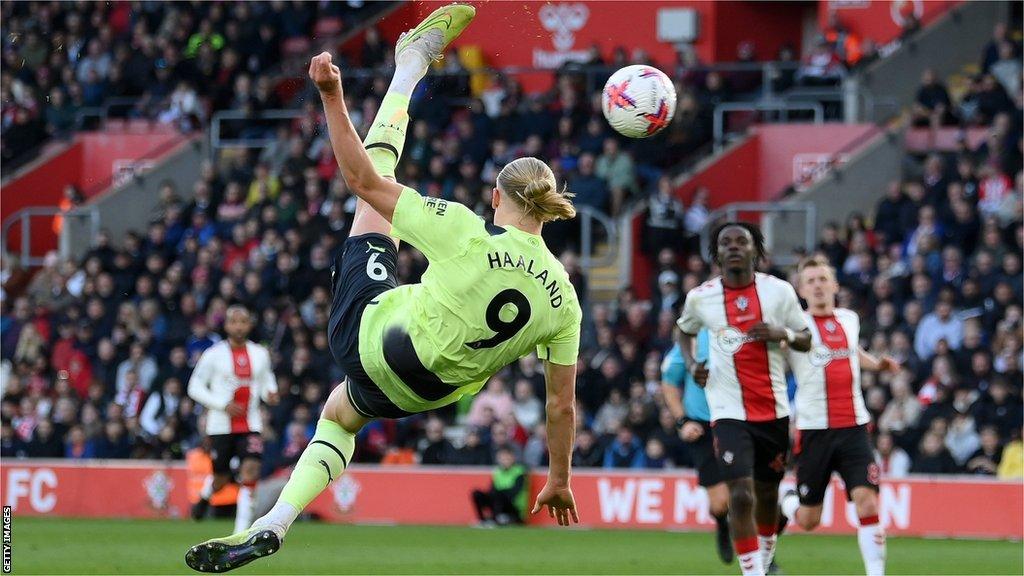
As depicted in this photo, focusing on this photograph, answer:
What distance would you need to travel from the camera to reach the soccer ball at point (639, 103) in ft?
32.1

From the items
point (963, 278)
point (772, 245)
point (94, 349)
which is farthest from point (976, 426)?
point (94, 349)

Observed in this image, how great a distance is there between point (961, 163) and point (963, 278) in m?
1.76

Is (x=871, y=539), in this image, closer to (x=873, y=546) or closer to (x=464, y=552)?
(x=873, y=546)

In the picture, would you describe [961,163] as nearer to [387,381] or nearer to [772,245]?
[772,245]

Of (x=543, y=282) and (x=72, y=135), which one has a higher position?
(x=72, y=135)

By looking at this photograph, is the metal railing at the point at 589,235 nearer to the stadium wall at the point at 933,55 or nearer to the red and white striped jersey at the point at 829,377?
the stadium wall at the point at 933,55

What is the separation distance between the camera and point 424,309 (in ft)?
27.4

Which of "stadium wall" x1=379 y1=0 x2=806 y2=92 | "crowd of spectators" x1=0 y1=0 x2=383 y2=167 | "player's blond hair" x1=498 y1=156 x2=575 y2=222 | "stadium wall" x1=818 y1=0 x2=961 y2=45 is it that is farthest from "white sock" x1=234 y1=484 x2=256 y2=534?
"stadium wall" x1=818 y1=0 x2=961 y2=45

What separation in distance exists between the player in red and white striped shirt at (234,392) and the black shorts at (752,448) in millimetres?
5630

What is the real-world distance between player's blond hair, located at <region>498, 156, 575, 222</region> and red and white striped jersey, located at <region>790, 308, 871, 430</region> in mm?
3680

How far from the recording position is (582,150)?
22.5m

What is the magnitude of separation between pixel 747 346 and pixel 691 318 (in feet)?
1.32

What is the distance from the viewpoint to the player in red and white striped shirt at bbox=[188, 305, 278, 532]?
1549 centimetres

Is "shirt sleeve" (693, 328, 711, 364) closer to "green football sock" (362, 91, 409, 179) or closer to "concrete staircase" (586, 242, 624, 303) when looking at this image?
"green football sock" (362, 91, 409, 179)
